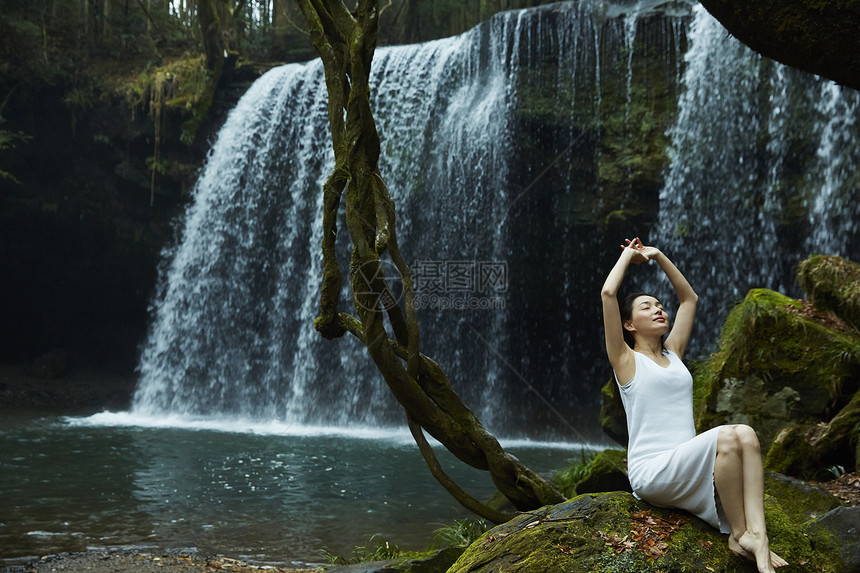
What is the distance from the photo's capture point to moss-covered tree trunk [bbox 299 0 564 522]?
3.91 m

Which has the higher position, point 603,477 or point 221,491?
point 603,477

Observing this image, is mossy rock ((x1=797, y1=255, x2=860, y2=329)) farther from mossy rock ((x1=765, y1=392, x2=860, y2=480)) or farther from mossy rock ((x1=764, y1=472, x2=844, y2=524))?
mossy rock ((x1=764, y1=472, x2=844, y2=524))

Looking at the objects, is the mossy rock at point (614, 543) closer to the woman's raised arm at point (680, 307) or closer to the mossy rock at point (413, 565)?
the woman's raised arm at point (680, 307)

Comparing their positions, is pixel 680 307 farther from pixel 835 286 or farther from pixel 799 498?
pixel 835 286

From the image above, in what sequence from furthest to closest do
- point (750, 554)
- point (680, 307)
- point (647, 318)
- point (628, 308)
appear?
point (680, 307) < point (628, 308) < point (647, 318) < point (750, 554)

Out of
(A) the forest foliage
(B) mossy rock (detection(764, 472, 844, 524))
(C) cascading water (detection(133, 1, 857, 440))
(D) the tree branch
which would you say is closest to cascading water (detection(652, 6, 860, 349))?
(C) cascading water (detection(133, 1, 857, 440))

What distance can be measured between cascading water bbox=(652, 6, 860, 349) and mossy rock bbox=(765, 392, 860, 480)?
6.53 meters

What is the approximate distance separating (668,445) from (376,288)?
1.73 m

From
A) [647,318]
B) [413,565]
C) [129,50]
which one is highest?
[129,50]

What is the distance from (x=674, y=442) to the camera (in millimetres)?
2855

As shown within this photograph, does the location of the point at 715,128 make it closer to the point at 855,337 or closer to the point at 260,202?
the point at 855,337

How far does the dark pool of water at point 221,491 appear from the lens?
18.8 feet

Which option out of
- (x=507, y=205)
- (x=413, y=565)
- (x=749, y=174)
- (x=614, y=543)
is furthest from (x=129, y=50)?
(x=614, y=543)

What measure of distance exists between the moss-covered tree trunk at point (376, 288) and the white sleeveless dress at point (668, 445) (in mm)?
1240
